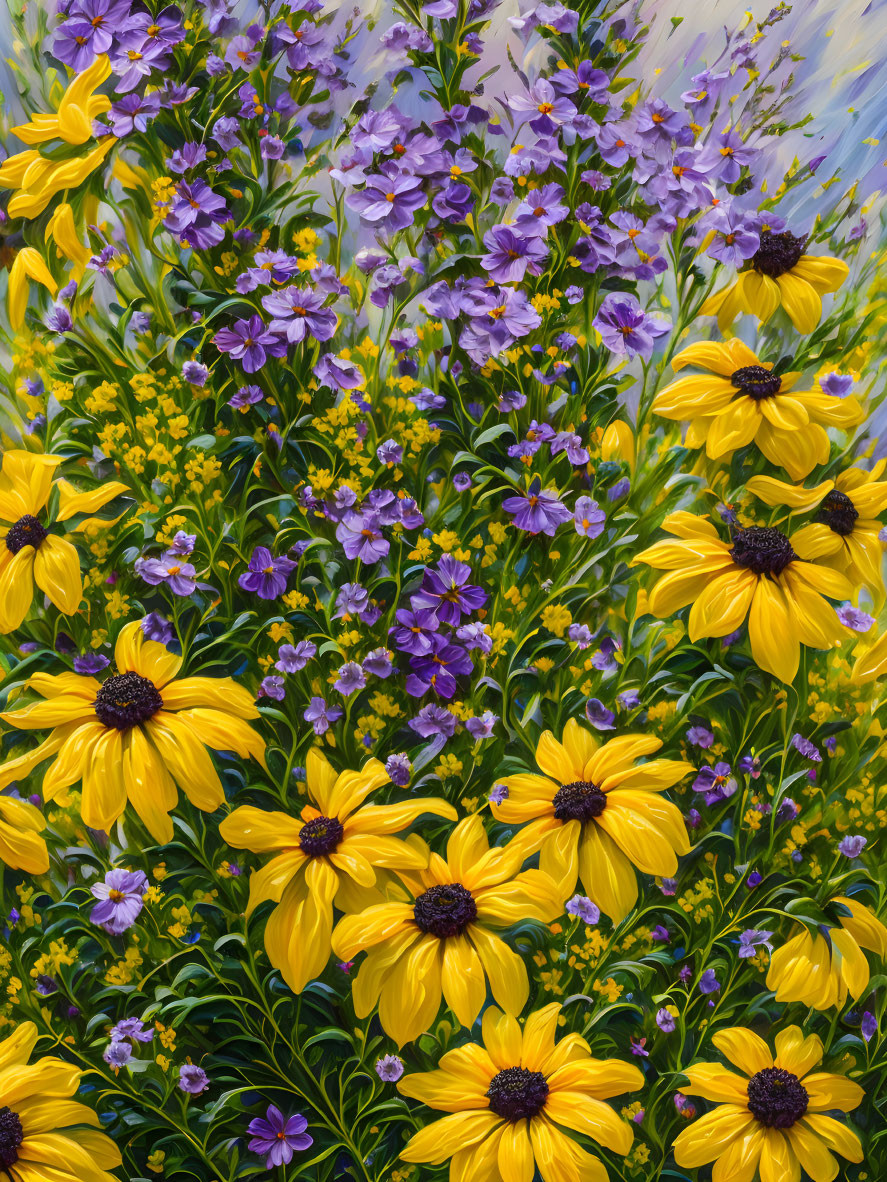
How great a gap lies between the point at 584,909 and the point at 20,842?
0.41 meters

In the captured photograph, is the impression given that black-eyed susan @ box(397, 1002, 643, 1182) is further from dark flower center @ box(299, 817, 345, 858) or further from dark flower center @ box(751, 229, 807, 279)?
dark flower center @ box(751, 229, 807, 279)

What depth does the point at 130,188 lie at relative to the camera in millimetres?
728

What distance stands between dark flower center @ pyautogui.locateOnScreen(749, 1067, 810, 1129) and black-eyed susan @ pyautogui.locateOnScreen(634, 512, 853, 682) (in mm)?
284

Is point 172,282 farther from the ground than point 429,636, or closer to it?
farther from the ground

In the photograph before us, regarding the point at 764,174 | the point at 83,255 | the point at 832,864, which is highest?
the point at 764,174

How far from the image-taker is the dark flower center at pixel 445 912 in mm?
646

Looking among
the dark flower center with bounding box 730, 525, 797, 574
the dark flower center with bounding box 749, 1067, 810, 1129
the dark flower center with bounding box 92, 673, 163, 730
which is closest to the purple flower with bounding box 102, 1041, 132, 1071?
the dark flower center with bounding box 92, 673, 163, 730

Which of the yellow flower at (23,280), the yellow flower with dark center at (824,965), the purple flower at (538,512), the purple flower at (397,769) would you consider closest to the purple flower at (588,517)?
the purple flower at (538,512)

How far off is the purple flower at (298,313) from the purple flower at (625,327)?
0.20m

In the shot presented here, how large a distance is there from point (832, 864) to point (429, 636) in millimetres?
338

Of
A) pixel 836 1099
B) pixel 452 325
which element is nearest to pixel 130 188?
pixel 452 325

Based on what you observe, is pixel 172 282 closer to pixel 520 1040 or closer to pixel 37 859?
pixel 37 859

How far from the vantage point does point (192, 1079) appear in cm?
67

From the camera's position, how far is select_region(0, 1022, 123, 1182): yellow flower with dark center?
2.13ft
